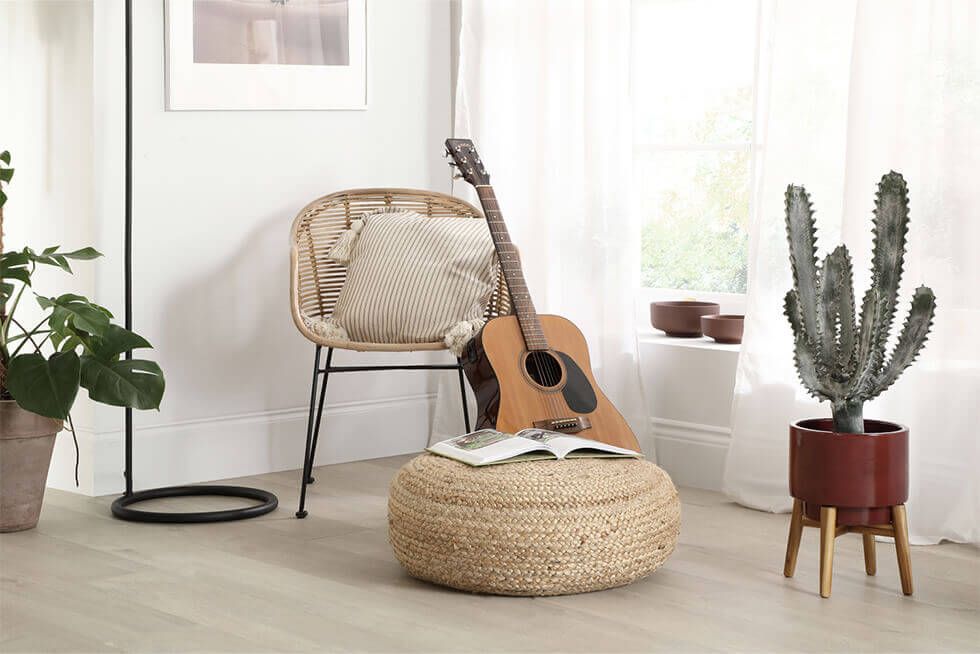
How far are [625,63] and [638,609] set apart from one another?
5.57 ft

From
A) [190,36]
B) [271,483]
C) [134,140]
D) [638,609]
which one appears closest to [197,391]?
[271,483]

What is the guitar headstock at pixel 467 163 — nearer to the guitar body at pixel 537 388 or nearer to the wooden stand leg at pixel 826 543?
the guitar body at pixel 537 388

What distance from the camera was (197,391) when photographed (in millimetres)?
3615

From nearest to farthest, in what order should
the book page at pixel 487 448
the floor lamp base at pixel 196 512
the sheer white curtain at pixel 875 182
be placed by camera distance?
the book page at pixel 487 448 → the sheer white curtain at pixel 875 182 → the floor lamp base at pixel 196 512

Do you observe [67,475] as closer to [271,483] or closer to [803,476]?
[271,483]

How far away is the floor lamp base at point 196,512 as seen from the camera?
3.09 meters

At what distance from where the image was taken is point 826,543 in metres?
2.41

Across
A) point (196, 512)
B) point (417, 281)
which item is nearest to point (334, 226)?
point (417, 281)

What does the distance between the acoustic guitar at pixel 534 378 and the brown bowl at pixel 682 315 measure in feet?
2.02

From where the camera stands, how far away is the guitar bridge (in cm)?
286

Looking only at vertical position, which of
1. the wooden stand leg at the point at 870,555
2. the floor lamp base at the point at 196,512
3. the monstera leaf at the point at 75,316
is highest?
the monstera leaf at the point at 75,316

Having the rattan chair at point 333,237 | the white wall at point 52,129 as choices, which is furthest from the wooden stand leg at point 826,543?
the white wall at point 52,129

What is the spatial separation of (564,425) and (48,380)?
1166 millimetres

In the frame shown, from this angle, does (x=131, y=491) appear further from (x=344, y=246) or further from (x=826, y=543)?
(x=826, y=543)
